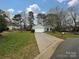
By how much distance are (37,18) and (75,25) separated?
27.0 metres

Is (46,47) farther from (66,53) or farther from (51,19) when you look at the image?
(51,19)

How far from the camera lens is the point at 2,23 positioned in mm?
39562

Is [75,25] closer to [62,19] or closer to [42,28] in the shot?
[62,19]

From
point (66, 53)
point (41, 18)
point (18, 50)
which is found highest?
point (41, 18)

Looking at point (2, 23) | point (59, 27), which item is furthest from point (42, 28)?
point (2, 23)

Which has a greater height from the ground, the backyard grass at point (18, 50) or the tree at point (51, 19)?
the tree at point (51, 19)

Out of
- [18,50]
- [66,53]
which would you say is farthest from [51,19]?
[66,53]

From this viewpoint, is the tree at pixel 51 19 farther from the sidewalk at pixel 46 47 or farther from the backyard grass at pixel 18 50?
the backyard grass at pixel 18 50

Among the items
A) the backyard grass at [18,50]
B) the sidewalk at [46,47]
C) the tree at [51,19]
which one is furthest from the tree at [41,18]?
the backyard grass at [18,50]

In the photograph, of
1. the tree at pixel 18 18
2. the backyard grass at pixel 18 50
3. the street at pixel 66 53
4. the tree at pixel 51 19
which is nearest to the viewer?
the backyard grass at pixel 18 50

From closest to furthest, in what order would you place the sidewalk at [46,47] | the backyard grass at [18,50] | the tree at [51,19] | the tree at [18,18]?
the backyard grass at [18,50] < the sidewalk at [46,47] < the tree at [51,19] < the tree at [18,18]

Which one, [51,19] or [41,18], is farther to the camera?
[41,18]

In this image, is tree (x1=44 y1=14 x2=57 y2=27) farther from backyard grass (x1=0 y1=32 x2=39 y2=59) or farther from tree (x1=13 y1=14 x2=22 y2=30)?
backyard grass (x1=0 y1=32 x2=39 y2=59)

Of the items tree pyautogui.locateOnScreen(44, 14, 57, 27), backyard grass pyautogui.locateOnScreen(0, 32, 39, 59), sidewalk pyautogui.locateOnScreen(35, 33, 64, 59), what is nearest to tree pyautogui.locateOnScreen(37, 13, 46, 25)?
tree pyautogui.locateOnScreen(44, 14, 57, 27)
